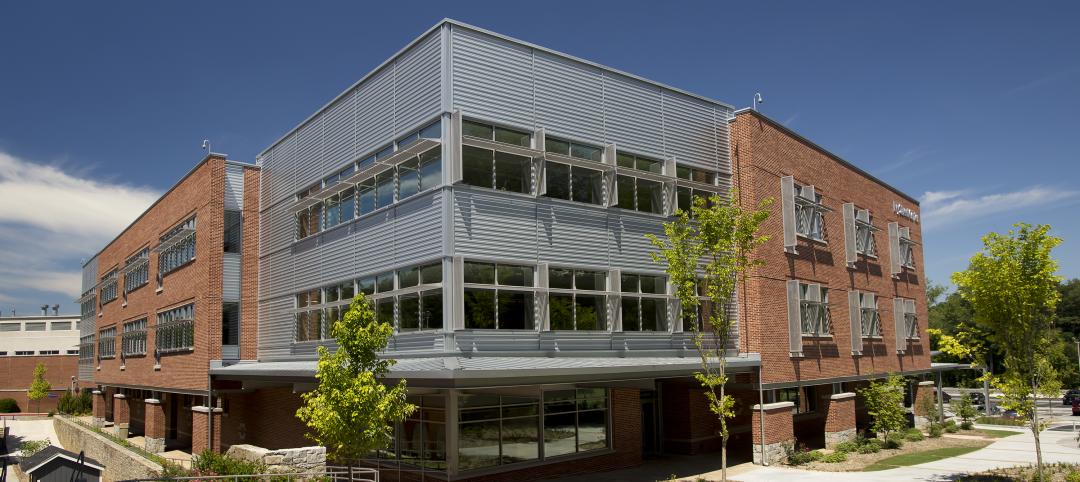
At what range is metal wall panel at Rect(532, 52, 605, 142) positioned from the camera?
22.8 metres

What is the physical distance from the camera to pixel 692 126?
1061 inches

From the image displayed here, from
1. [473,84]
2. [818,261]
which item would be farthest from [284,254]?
[818,261]

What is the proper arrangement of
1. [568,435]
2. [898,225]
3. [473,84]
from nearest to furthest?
1. [473,84]
2. [568,435]
3. [898,225]

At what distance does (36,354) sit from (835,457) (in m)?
87.5

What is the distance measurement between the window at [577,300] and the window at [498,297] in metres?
0.75

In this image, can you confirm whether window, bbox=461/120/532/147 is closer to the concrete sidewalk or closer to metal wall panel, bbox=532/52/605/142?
metal wall panel, bbox=532/52/605/142

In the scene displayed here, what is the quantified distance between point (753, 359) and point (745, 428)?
634 cm

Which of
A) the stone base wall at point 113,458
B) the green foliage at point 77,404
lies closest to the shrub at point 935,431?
the stone base wall at point 113,458

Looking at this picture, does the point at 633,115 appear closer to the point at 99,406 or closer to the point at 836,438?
the point at 836,438

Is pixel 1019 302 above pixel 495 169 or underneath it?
underneath

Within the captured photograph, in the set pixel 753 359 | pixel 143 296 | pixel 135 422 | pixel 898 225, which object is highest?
pixel 898 225

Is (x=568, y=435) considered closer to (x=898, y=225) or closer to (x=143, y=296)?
(x=898, y=225)

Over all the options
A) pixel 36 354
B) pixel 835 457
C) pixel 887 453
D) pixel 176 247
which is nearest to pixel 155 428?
pixel 176 247

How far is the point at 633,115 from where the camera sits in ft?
82.2
